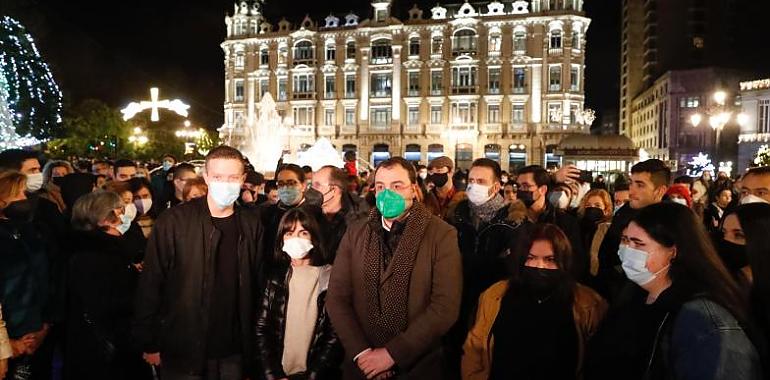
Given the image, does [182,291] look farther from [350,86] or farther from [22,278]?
[350,86]

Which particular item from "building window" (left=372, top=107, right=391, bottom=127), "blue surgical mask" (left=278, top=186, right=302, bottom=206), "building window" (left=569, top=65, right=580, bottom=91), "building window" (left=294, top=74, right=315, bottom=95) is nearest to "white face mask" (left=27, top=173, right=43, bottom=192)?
"blue surgical mask" (left=278, top=186, right=302, bottom=206)

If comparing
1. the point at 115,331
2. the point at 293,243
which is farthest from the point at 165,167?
the point at 293,243

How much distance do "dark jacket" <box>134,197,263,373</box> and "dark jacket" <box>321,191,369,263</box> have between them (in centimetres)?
109

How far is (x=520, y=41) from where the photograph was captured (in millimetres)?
53719

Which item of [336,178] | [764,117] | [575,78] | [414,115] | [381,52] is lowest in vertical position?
[336,178]

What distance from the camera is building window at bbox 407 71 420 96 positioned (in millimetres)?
56531

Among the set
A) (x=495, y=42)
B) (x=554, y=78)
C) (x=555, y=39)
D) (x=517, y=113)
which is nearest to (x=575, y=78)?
(x=554, y=78)

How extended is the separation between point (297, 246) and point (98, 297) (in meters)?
1.75

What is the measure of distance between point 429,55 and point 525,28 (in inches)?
365

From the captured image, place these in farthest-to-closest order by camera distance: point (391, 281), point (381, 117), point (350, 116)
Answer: point (350, 116) → point (381, 117) → point (391, 281)

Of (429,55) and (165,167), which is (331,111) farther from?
(165,167)

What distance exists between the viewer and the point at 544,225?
4082 mm

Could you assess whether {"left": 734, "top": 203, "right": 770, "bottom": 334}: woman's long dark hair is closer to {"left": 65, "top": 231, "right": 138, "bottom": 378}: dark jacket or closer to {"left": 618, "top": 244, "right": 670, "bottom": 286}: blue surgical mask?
{"left": 618, "top": 244, "right": 670, "bottom": 286}: blue surgical mask

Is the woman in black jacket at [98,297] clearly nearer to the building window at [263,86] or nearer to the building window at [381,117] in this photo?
the building window at [381,117]
